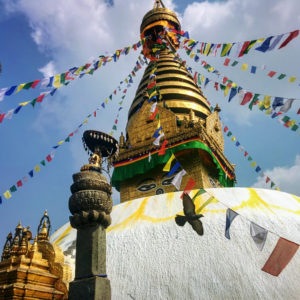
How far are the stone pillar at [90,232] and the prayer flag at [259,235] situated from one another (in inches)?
84.5

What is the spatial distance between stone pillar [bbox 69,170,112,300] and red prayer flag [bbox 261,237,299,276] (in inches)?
89.9

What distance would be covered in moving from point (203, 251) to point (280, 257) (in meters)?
1.37

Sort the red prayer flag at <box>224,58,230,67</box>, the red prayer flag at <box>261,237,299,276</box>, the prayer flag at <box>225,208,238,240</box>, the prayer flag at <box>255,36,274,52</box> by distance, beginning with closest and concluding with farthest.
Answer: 1. the red prayer flag at <box>261,237,299,276</box>
2. the prayer flag at <box>225,208,238,240</box>
3. the prayer flag at <box>255,36,274,52</box>
4. the red prayer flag at <box>224,58,230,67</box>

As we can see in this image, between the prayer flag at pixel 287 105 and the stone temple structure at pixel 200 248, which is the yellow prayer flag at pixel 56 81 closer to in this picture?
the stone temple structure at pixel 200 248

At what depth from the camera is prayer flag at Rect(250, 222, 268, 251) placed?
15.3 ft

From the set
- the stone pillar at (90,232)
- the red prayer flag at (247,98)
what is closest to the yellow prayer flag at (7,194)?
the stone pillar at (90,232)

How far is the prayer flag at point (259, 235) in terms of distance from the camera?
4.65 metres

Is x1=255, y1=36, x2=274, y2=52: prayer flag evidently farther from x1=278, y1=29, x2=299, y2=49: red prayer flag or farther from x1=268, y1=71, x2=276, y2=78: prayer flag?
x1=268, y1=71, x2=276, y2=78: prayer flag

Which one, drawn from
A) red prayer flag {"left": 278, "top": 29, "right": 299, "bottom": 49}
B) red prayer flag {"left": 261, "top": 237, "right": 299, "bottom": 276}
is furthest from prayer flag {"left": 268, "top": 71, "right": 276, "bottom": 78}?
red prayer flag {"left": 261, "top": 237, "right": 299, "bottom": 276}

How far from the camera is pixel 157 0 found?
18188mm

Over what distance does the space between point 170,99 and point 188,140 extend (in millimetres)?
2983

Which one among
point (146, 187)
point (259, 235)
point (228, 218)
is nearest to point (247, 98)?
point (228, 218)

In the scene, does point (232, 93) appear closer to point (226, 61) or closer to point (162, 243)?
point (226, 61)

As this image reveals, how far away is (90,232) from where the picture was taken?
13.4ft
